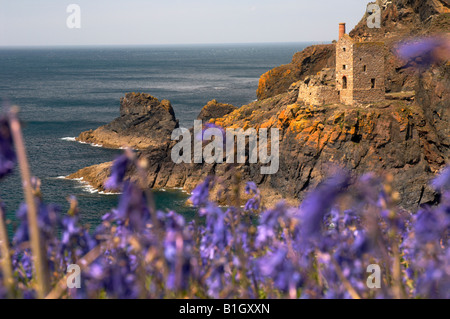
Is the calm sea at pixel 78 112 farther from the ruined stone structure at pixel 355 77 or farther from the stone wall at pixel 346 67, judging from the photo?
the stone wall at pixel 346 67

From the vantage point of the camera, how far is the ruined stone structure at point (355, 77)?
50.8 metres

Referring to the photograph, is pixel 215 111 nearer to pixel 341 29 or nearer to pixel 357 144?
pixel 341 29

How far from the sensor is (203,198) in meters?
7.05

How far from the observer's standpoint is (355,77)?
5097 cm

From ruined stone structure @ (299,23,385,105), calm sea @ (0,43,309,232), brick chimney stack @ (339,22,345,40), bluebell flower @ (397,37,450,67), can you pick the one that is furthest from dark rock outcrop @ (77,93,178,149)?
bluebell flower @ (397,37,450,67)

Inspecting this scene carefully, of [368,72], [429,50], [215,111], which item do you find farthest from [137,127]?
[429,50]

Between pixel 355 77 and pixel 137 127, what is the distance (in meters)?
38.5

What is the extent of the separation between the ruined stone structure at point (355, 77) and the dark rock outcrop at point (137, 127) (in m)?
31.3

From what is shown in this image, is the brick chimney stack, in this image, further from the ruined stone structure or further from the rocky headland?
the rocky headland

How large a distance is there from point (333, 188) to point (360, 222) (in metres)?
5.65

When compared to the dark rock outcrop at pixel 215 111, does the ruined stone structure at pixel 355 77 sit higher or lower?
higher

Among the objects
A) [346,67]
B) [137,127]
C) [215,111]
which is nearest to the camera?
[346,67]

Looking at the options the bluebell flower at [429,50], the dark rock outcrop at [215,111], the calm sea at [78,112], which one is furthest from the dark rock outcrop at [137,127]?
the bluebell flower at [429,50]

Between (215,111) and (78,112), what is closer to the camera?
(215,111)
